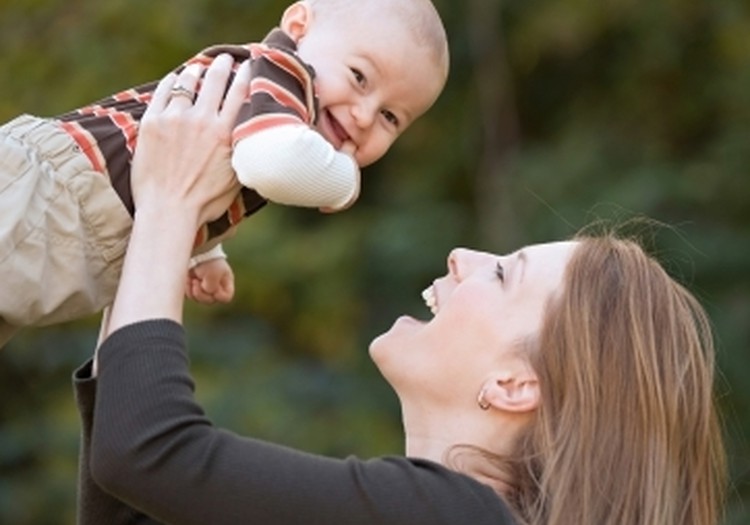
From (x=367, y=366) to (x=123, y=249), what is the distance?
195 inches

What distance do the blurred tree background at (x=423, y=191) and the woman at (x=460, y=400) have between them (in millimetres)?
4044

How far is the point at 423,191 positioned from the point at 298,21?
5200mm

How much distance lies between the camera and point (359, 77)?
114 inches

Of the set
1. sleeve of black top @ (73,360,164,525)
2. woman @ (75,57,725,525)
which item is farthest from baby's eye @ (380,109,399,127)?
sleeve of black top @ (73,360,164,525)

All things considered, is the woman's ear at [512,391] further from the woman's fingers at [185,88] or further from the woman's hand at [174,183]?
the woman's fingers at [185,88]

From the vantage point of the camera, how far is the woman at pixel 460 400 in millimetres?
2330

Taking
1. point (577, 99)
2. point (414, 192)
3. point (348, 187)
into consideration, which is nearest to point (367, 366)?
point (414, 192)

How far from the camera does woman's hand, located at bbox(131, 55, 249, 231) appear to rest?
2512 mm

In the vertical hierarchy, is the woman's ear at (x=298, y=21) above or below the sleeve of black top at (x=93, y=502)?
above

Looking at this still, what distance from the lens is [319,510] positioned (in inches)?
92.7

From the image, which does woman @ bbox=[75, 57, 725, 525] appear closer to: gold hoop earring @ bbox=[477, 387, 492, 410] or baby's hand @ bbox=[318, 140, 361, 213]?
gold hoop earring @ bbox=[477, 387, 492, 410]

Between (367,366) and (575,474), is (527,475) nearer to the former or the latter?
(575,474)

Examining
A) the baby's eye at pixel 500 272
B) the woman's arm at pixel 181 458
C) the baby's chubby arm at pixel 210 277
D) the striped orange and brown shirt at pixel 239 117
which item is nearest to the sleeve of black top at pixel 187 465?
the woman's arm at pixel 181 458

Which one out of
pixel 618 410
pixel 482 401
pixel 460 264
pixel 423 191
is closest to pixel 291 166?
pixel 460 264
